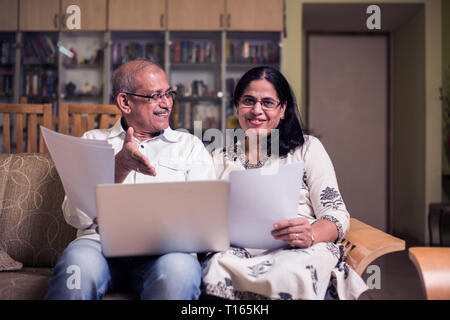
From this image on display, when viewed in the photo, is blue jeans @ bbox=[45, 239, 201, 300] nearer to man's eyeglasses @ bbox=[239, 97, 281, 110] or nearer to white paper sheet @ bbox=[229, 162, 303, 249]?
white paper sheet @ bbox=[229, 162, 303, 249]

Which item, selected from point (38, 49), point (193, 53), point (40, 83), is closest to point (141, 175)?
point (193, 53)

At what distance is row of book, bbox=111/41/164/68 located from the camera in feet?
11.8

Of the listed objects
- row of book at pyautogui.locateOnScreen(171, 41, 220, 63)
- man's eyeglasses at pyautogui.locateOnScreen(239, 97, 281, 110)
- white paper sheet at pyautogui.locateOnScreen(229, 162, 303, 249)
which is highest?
row of book at pyautogui.locateOnScreen(171, 41, 220, 63)

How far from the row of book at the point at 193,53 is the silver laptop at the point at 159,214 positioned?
2883 millimetres

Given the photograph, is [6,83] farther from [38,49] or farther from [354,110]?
[354,110]

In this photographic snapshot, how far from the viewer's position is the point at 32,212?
139 centimetres

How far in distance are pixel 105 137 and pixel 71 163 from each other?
0.40 meters

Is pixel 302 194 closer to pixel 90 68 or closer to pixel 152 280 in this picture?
pixel 152 280

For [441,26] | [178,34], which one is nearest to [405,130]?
[441,26]

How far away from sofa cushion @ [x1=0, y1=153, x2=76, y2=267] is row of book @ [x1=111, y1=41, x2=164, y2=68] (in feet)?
7.58

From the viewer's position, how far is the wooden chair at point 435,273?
A: 2.71 feet

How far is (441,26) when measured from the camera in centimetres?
370

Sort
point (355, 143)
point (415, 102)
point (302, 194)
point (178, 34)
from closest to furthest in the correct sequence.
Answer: point (302, 194) < point (178, 34) < point (415, 102) < point (355, 143)

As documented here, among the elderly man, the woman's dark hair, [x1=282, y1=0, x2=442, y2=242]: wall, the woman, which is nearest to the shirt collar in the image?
the elderly man
